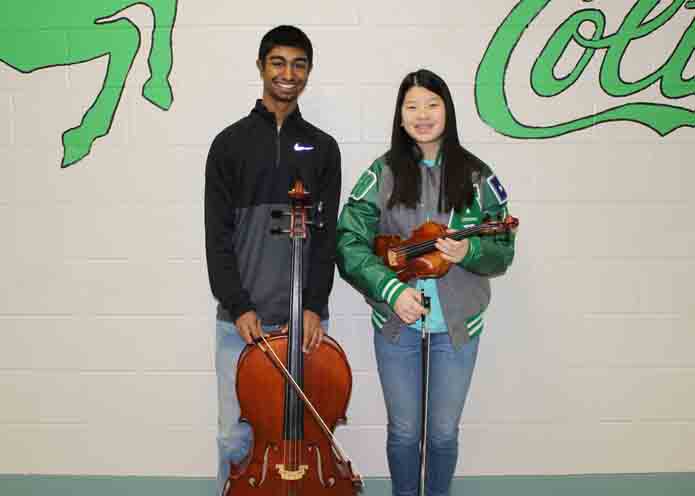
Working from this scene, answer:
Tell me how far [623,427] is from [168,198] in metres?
1.95

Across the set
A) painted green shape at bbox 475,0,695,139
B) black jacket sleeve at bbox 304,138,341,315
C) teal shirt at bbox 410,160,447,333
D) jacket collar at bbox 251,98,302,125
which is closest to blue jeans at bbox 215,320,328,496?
black jacket sleeve at bbox 304,138,341,315

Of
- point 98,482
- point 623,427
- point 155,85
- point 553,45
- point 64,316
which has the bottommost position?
point 98,482

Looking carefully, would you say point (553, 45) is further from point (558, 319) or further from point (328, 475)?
point (328, 475)

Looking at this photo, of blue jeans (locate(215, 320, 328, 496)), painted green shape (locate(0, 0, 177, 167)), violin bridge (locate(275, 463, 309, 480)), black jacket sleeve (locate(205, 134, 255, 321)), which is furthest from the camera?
painted green shape (locate(0, 0, 177, 167))

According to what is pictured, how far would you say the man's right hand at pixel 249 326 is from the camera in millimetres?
2020

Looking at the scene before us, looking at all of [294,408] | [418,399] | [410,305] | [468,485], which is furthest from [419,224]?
[468,485]

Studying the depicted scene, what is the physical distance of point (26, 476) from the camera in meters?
2.68

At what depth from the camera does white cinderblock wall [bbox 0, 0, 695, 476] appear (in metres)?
2.52

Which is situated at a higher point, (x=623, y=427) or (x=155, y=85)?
(x=155, y=85)

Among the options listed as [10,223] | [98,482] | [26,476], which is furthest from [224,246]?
[26,476]

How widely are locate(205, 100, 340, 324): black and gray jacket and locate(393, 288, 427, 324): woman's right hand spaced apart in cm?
28

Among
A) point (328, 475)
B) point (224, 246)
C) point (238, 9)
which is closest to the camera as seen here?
point (328, 475)

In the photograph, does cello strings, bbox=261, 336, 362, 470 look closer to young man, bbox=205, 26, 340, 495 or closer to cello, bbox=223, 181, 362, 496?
cello, bbox=223, 181, 362, 496

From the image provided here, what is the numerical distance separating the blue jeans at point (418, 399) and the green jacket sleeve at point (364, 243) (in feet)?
0.68
